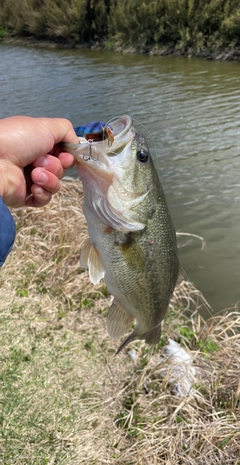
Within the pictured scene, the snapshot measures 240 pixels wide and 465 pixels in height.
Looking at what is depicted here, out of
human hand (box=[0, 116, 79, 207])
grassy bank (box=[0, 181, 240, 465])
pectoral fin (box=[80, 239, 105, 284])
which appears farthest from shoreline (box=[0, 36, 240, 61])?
pectoral fin (box=[80, 239, 105, 284])

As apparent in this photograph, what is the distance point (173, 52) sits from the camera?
69.3 ft

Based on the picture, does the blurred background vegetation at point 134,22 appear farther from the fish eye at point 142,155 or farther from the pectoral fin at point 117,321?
the pectoral fin at point 117,321

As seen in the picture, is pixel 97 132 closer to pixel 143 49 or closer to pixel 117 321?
pixel 117 321

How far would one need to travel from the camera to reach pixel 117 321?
7.22 feet

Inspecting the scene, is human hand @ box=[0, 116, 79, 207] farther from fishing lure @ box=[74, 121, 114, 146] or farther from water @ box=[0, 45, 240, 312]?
water @ box=[0, 45, 240, 312]

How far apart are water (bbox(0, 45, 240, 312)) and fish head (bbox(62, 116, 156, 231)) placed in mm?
3710

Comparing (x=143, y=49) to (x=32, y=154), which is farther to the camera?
(x=143, y=49)

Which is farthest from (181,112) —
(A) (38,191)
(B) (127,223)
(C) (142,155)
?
(B) (127,223)

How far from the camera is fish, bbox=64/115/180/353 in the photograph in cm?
184

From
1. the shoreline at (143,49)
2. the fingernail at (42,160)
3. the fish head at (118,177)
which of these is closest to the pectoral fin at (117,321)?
the fish head at (118,177)

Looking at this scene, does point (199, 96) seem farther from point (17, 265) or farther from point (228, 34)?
point (17, 265)

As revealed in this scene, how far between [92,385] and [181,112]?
32.4 ft

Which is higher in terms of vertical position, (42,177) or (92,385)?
(42,177)

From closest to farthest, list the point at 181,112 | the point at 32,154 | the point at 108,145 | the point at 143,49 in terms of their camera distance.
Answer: the point at 108,145
the point at 32,154
the point at 181,112
the point at 143,49
